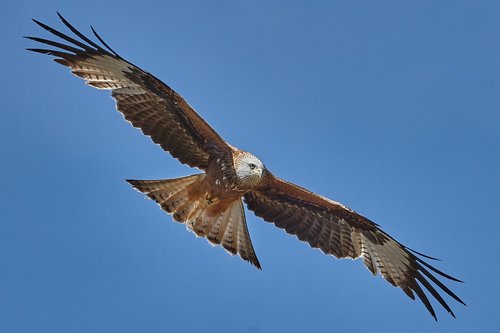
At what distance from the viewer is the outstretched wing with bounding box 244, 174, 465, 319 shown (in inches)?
516

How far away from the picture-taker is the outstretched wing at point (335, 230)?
13109 millimetres

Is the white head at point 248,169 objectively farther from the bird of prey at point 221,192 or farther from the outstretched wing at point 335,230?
the outstretched wing at point 335,230

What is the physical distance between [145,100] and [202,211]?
5.82 feet

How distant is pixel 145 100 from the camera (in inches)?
481

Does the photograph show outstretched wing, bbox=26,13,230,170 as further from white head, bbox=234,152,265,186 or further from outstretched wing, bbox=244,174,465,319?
outstretched wing, bbox=244,174,465,319

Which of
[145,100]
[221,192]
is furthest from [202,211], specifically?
[145,100]

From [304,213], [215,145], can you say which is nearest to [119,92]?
[215,145]

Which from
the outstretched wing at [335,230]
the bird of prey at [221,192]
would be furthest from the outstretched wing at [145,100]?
the outstretched wing at [335,230]

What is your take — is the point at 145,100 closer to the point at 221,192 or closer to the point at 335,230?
the point at 221,192

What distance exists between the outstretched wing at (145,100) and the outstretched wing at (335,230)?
1.22 metres

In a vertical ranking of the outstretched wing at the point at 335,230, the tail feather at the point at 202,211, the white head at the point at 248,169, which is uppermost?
the outstretched wing at the point at 335,230

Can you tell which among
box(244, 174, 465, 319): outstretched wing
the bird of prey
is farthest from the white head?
box(244, 174, 465, 319): outstretched wing

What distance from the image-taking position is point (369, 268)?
13125 millimetres

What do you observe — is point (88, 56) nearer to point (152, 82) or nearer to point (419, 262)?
point (152, 82)
